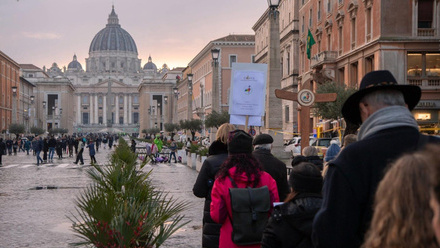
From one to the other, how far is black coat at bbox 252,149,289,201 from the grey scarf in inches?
109

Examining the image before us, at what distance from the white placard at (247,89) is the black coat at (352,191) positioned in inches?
362

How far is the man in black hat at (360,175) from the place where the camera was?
282 cm

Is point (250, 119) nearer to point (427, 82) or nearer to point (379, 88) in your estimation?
point (379, 88)

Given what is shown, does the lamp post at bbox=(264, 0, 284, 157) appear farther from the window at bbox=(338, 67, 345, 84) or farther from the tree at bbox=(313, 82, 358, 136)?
the window at bbox=(338, 67, 345, 84)

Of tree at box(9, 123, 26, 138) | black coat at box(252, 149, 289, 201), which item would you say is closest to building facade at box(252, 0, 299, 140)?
tree at box(9, 123, 26, 138)

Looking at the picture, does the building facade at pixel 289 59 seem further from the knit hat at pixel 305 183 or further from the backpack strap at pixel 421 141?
the backpack strap at pixel 421 141

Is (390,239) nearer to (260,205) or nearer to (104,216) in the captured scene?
(260,205)

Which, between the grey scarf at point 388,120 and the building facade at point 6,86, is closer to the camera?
the grey scarf at point 388,120

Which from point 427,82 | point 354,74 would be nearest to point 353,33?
point 354,74

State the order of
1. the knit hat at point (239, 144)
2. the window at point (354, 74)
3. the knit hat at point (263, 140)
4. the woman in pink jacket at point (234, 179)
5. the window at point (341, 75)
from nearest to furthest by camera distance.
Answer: the woman in pink jacket at point (234, 179), the knit hat at point (239, 144), the knit hat at point (263, 140), the window at point (354, 74), the window at point (341, 75)

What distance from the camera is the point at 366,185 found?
112 inches

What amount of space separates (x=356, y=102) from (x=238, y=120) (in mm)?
8992

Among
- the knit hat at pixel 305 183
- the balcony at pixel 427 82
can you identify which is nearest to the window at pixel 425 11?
the balcony at pixel 427 82

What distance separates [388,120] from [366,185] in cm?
34
